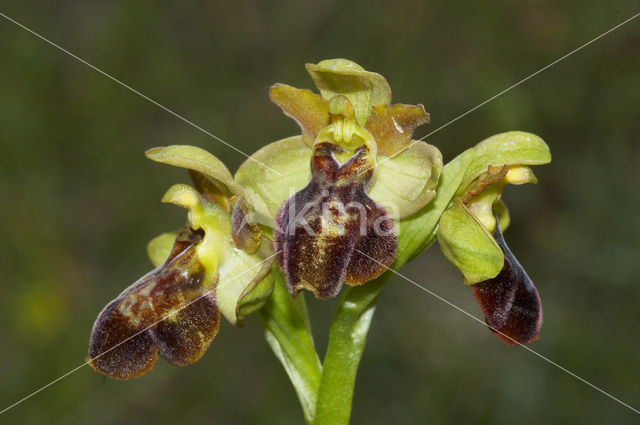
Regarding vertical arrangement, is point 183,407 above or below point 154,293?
below

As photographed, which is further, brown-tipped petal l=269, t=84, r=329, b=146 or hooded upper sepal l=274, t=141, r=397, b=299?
brown-tipped petal l=269, t=84, r=329, b=146

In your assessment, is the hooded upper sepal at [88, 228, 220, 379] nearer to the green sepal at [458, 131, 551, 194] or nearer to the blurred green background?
the green sepal at [458, 131, 551, 194]

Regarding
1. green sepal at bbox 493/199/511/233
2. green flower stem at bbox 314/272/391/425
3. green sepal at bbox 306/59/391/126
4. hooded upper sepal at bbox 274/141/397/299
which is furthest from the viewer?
green sepal at bbox 493/199/511/233

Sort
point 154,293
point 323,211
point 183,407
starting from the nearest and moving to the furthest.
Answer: point 323,211, point 154,293, point 183,407

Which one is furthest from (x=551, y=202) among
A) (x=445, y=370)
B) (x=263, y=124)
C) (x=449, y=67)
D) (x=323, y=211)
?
(x=323, y=211)

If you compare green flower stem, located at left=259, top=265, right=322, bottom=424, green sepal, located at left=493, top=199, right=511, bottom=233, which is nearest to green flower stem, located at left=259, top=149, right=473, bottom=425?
green flower stem, located at left=259, top=265, right=322, bottom=424

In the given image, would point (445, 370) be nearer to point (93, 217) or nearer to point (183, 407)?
point (183, 407)
